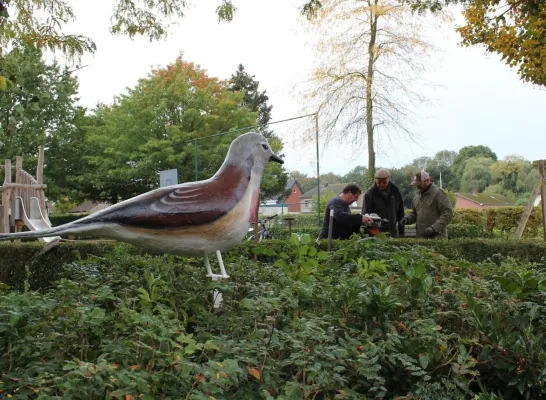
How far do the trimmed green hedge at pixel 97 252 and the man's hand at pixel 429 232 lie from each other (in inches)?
13.5

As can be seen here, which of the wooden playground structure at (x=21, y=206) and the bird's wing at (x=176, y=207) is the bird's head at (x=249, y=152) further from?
the wooden playground structure at (x=21, y=206)

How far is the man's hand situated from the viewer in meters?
7.35

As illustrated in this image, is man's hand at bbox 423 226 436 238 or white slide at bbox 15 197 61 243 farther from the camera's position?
white slide at bbox 15 197 61 243

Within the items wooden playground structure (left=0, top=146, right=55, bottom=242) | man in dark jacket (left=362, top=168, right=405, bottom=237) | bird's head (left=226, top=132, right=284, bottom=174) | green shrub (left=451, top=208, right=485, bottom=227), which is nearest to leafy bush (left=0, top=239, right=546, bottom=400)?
bird's head (left=226, top=132, right=284, bottom=174)

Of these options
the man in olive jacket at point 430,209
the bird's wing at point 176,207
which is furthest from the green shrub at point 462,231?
the bird's wing at point 176,207

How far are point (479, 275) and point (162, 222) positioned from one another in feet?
7.09

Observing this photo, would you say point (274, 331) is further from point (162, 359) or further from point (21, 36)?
point (21, 36)

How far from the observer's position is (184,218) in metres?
3.82

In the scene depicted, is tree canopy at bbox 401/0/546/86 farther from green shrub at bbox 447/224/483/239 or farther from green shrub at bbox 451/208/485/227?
green shrub at bbox 451/208/485/227

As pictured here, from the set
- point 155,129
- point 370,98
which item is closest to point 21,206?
point 370,98

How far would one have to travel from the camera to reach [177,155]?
84.6ft

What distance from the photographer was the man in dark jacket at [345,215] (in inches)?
264

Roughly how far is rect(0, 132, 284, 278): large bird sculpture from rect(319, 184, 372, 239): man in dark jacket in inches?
107

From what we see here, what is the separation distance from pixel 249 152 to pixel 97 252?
394 centimetres
